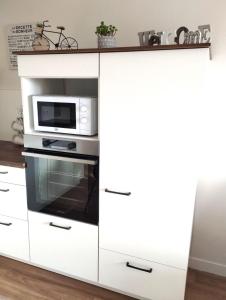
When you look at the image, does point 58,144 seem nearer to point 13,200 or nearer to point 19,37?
point 13,200

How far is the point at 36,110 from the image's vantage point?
1771 millimetres

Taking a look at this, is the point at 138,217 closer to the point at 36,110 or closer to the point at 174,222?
the point at 174,222

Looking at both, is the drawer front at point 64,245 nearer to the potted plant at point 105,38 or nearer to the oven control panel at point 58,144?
the oven control panel at point 58,144

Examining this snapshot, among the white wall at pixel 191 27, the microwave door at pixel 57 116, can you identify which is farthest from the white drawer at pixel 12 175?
the white wall at pixel 191 27

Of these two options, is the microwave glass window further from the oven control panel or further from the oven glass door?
the oven glass door

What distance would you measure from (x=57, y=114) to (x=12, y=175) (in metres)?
0.63

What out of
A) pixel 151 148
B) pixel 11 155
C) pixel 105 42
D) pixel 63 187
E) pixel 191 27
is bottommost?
pixel 63 187

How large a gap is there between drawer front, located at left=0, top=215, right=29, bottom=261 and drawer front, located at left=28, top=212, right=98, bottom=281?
0.22 feet

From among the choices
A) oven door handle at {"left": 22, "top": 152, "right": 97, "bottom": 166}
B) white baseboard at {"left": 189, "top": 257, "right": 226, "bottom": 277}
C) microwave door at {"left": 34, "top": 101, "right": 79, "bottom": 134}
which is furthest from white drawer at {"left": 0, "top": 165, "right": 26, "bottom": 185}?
white baseboard at {"left": 189, "top": 257, "right": 226, "bottom": 277}

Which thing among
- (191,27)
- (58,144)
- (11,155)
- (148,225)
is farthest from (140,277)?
(191,27)

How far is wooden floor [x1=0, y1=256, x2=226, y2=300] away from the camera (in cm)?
186

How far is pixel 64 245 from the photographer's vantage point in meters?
1.90

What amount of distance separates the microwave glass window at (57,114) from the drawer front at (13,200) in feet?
1.84

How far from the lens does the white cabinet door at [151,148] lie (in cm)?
137
